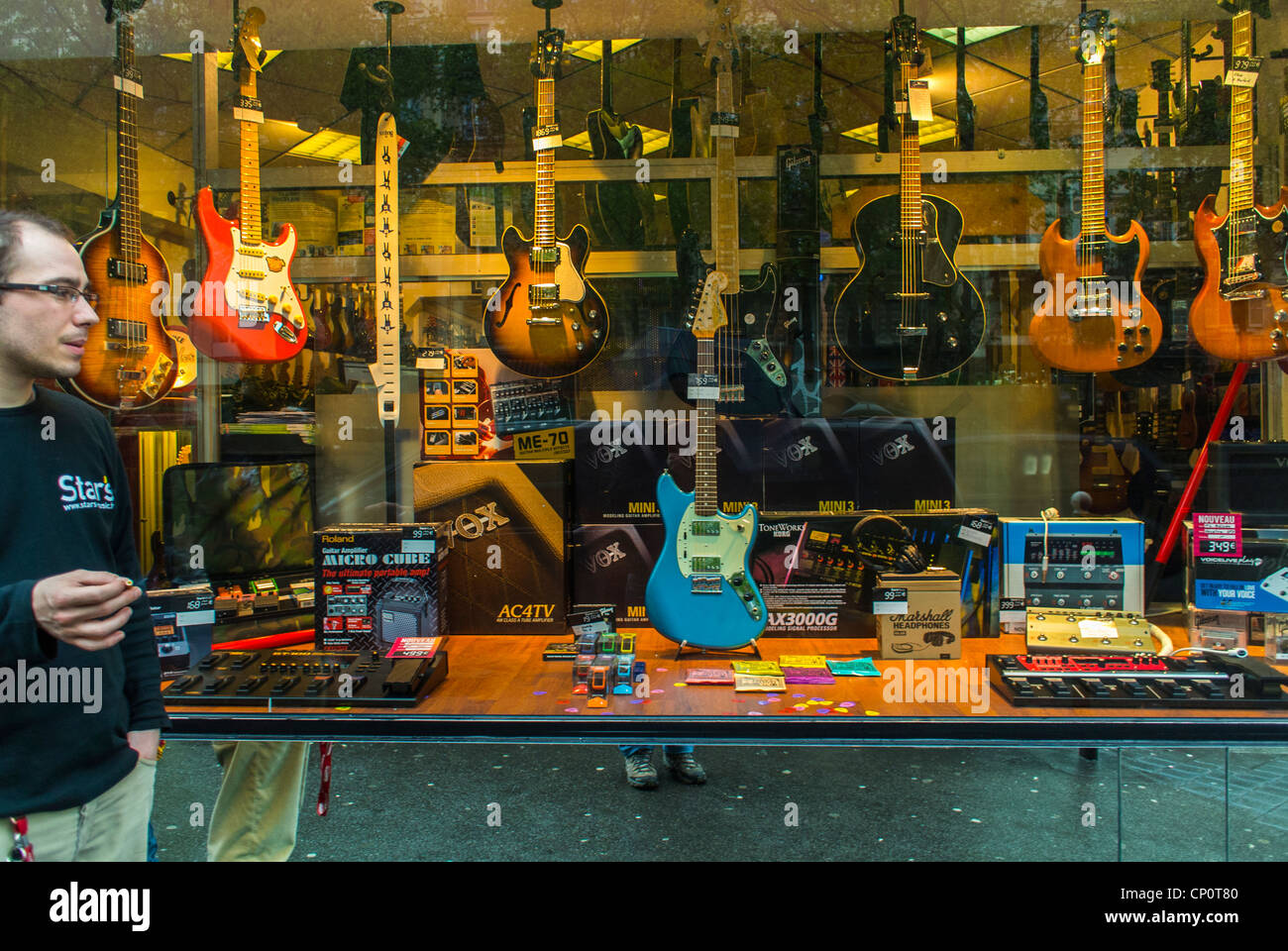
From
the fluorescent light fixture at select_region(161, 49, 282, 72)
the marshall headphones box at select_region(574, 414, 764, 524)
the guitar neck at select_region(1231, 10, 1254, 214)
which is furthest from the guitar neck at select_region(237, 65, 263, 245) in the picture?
the guitar neck at select_region(1231, 10, 1254, 214)

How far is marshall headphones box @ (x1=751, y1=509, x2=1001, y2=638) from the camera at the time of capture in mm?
2680

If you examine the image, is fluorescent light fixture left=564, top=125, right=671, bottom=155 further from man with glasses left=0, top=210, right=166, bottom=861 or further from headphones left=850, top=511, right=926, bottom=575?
man with glasses left=0, top=210, right=166, bottom=861

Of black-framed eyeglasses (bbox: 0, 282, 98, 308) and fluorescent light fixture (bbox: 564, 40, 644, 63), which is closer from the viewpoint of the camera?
black-framed eyeglasses (bbox: 0, 282, 98, 308)

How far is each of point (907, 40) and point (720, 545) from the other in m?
2.00

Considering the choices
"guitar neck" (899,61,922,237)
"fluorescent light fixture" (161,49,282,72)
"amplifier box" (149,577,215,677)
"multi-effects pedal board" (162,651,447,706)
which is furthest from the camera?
"fluorescent light fixture" (161,49,282,72)

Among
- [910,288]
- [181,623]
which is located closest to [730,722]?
[181,623]

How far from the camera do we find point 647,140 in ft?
10.8

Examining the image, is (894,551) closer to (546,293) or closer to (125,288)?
(546,293)

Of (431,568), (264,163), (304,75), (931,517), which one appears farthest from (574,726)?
(304,75)

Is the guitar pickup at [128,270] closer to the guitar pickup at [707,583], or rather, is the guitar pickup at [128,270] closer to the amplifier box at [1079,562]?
the guitar pickup at [707,583]

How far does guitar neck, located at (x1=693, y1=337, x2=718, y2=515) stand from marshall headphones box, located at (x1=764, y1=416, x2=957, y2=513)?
29cm

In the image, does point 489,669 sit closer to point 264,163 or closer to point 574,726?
point 574,726

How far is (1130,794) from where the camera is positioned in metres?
2.43
